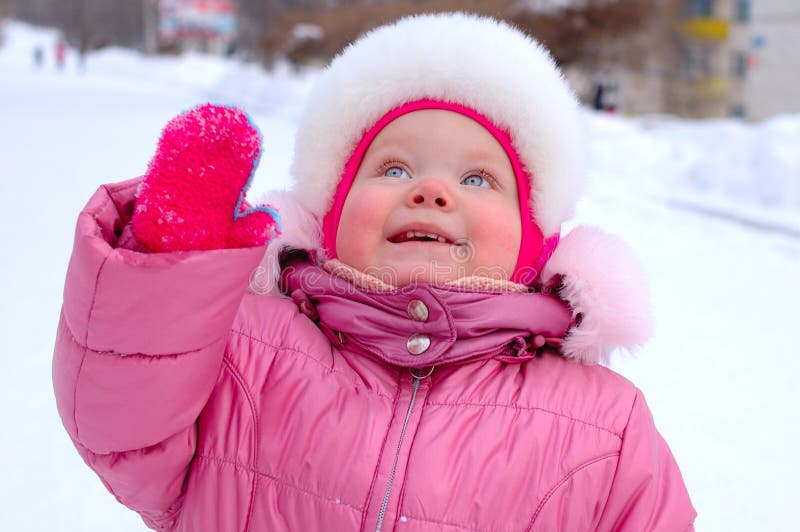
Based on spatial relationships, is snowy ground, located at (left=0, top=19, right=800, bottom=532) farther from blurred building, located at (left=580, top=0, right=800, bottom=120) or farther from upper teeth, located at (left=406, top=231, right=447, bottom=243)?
blurred building, located at (left=580, top=0, right=800, bottom=120)

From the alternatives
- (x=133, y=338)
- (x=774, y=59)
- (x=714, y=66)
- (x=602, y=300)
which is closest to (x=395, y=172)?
(x=602, y=300)

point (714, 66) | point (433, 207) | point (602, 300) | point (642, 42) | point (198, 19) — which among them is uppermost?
point (714, 66)

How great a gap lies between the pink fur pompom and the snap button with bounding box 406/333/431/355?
0.27 meters

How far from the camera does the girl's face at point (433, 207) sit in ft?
4.27

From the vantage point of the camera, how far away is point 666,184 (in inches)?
287

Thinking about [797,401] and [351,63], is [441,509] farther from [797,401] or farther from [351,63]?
[797,401]

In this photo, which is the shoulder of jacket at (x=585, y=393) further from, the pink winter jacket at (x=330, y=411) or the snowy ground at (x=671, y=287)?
the snowy ground at (x=671, y=287)

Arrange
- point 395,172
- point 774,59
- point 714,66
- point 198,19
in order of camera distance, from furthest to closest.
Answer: point 198,19, point 714,66, point 774,59, point 395,172

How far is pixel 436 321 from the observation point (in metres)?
1.24

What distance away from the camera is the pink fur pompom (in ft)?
4.34

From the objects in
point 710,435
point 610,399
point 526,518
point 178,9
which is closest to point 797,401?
point 710,435

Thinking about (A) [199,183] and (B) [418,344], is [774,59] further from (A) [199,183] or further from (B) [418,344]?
(A) [199,183]

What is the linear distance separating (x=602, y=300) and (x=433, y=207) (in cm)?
34

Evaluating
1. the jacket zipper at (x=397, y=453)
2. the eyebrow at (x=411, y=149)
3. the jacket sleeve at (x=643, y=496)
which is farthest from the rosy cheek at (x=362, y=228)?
the jacket sleeve at (x=643, y=496)
